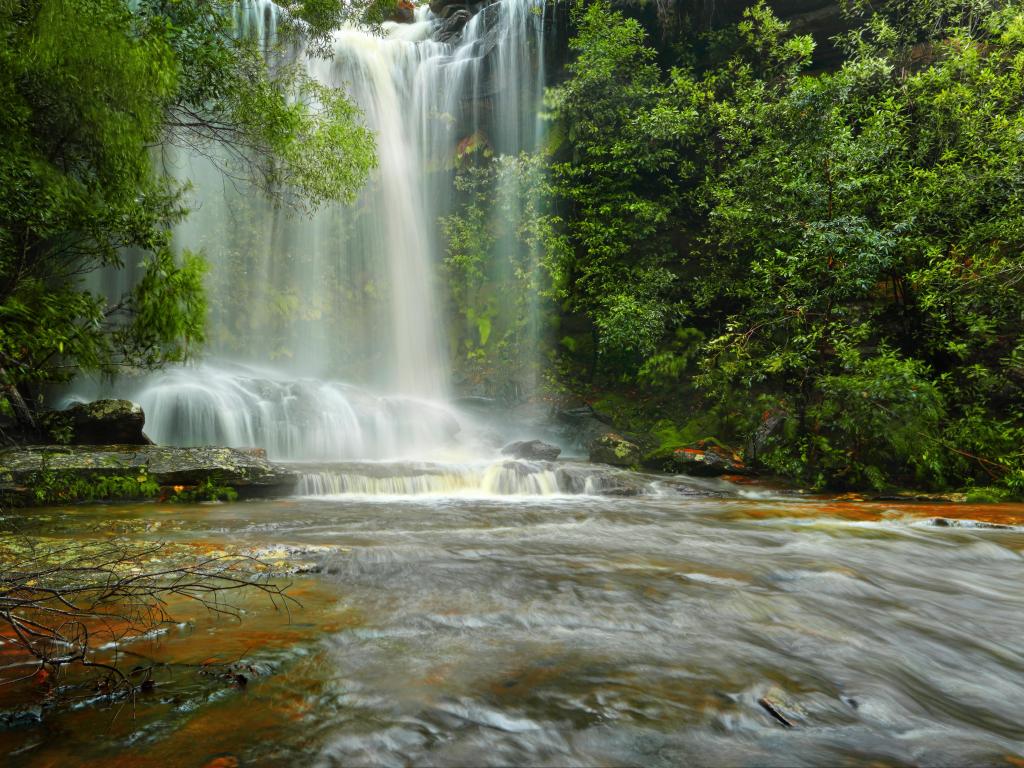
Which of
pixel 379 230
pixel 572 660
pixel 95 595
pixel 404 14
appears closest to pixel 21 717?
pixel 95 595

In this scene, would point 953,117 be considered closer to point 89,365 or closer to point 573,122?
point 573,122

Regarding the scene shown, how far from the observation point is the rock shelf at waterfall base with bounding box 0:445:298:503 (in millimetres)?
5991

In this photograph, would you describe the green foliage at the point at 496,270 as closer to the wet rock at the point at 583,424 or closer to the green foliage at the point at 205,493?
the wet rock at the point at 583,424

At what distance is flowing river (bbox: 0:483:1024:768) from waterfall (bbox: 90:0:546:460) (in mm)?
11737

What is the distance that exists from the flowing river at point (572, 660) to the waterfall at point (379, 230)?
38.5 feet

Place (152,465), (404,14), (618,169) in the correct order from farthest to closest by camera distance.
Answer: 1. (404,14)
2. (618,169)
3. (152,465)

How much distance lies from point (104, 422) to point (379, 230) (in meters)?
10.9

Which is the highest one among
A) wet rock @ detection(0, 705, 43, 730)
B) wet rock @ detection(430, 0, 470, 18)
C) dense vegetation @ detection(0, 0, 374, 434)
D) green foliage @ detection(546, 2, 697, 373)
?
wet rock @ detection(430, 0, 470, 18)

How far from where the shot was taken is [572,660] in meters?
2.35

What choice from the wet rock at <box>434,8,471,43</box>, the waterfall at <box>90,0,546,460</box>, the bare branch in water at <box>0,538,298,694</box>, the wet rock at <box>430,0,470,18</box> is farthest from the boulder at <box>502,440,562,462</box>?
the wet rock at <box>430,0,470,18</box>

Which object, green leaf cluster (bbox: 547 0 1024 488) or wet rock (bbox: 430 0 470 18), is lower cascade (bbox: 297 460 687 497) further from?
wet rock (bbox: 430 0 470 18)

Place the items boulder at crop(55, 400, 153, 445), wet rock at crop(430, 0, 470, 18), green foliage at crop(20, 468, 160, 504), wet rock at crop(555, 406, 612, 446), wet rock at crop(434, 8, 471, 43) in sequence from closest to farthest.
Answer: green foliage at crop(20, 468, 160, 504) < boulder at crop(55, 400, 153, 445) < wet rock at crop(555, 406, 612, 446) < wet rock at crop(434, 8, 471, 43) < wet rock at crop(430, 0, 470, 18)

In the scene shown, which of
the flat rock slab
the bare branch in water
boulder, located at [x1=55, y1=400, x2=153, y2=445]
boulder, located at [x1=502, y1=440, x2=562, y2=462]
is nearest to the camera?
the bare branch in water

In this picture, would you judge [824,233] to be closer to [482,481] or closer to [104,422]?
[482,481]
